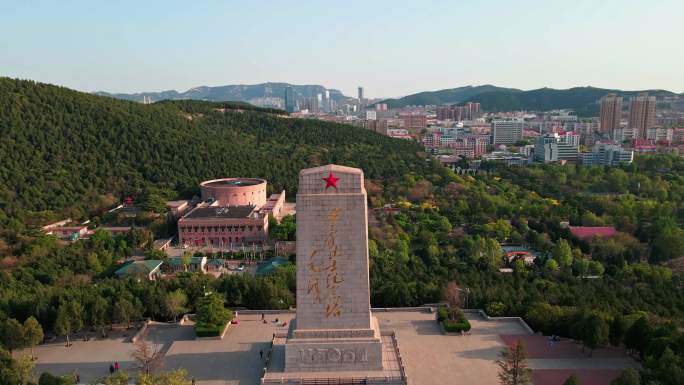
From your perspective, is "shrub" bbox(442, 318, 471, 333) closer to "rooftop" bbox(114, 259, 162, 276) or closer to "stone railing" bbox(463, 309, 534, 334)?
"stone railing" bbox(463, 309, 534, 334)

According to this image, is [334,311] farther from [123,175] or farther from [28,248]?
[123,175]

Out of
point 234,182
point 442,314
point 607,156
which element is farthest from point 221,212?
point 607,156

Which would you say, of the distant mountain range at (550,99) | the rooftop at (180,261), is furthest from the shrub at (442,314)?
the distant mountain range at (550,99)

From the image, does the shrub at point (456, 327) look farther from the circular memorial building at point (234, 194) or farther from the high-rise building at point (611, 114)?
the high-rise building at point (611, 114)

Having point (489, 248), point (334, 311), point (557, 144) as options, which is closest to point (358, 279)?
point (334, 311)

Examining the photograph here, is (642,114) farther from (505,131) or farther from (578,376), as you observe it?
(578,376)

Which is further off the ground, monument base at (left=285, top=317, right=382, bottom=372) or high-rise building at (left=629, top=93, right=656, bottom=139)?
high-rise building at (left=629, top=93, right=656, bottom=139)

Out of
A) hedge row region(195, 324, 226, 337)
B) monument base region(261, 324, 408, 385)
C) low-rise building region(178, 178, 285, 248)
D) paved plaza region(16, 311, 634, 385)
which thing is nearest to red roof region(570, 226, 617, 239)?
paved plaza region(16, 311, 634, 385)
